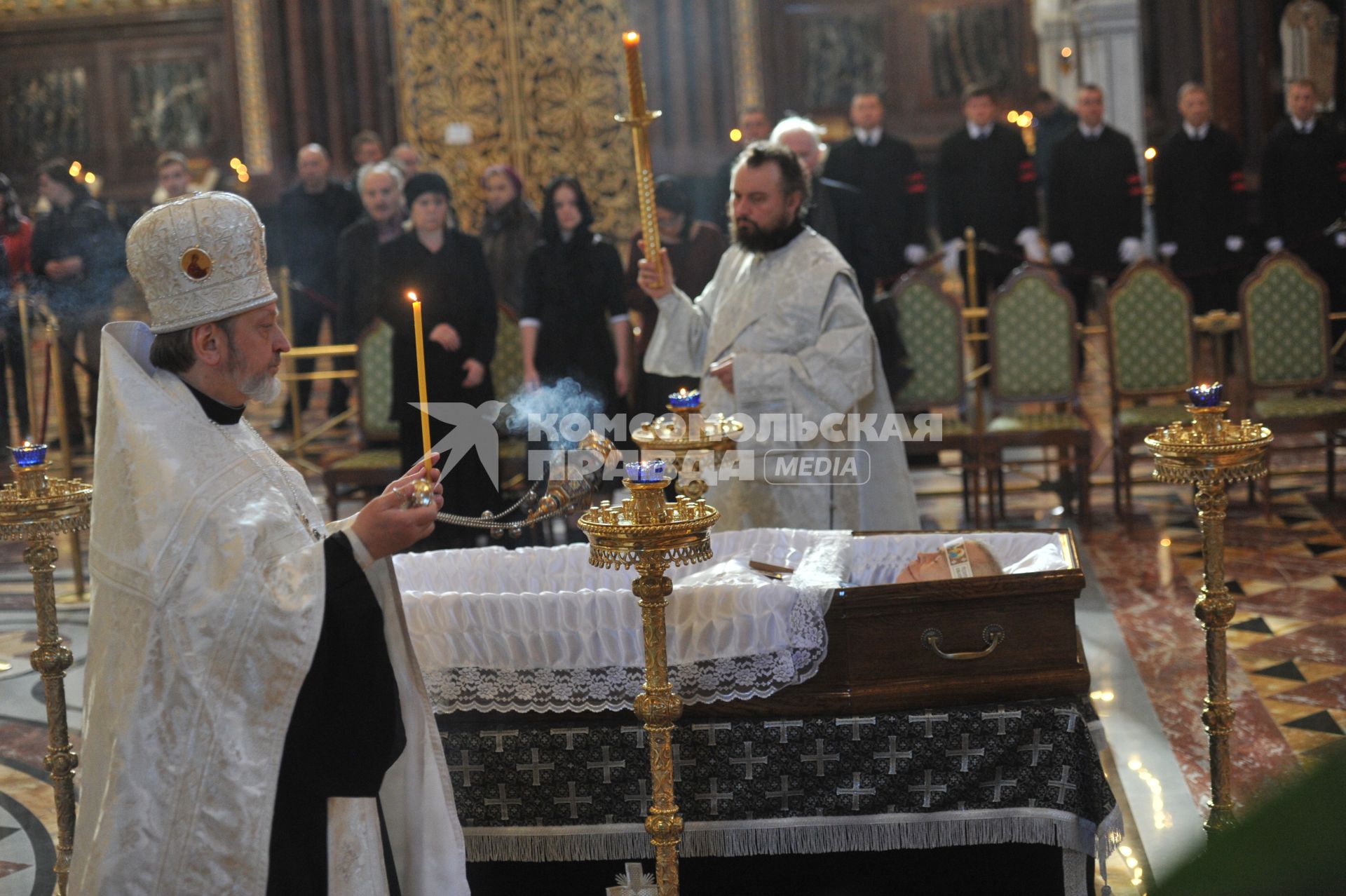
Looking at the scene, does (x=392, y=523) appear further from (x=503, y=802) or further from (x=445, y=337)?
(x=445, y=337)

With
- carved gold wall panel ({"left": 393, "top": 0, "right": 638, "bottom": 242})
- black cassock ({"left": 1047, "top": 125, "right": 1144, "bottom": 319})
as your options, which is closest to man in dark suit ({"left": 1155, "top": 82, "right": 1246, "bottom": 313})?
black cassock ({"left": 1047, "top": 125, "right": 1144, "bottom": 319})

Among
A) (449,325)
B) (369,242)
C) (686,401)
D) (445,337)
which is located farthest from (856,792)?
(369,242)

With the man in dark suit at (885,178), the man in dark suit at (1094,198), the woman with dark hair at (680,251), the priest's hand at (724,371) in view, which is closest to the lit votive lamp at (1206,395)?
the priest's hand at (724,371)

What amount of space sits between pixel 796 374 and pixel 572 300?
8.02 feet

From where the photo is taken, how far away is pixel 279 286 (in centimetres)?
1028

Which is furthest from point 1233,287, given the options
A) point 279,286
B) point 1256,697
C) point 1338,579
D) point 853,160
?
point 279,286

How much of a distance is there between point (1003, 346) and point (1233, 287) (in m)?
2.88

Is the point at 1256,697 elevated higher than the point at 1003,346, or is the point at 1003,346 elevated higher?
the point at 1003,346

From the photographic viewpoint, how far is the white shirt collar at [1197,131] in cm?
878

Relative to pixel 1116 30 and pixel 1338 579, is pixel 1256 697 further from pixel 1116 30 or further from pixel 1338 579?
pixel 1116 30

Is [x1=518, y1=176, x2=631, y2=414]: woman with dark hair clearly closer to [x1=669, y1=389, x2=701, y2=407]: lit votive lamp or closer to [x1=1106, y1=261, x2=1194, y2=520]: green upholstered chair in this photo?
[x1=1106, y1=261, x2=1194, y2=520]: green upholstered chair

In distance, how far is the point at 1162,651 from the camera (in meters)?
4.84

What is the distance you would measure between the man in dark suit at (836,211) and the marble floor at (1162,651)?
1.33 meters

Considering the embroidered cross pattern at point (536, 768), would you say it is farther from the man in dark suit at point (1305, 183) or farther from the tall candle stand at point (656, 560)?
the man in dark suit at point (1305, 183)
